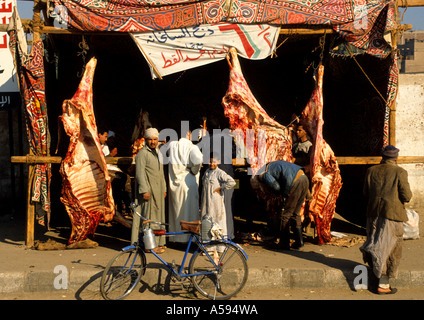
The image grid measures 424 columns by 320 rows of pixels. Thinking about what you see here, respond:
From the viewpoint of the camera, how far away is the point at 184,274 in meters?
5.78

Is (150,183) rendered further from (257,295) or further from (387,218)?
(387,218)

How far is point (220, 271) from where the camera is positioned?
5816 millimetres

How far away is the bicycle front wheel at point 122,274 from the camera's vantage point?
5.59 meters

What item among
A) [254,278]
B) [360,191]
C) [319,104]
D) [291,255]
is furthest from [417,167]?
[254,278]

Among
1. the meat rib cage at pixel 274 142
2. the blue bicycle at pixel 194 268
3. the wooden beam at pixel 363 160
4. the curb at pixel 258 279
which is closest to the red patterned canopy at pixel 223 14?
the meat rib cage at pixel 274 142

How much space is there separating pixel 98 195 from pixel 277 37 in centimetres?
341

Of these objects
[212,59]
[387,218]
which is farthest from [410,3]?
[387,218]

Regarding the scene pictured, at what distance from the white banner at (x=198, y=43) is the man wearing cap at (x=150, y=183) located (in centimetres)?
102

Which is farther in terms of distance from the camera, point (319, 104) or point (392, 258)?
point (319, 104)

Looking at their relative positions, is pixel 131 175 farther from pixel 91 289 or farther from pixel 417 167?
pixel 417 167

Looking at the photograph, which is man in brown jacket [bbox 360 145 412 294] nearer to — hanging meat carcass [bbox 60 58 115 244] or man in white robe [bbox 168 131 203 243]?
man in white robe [bbox 168 131 203 243]

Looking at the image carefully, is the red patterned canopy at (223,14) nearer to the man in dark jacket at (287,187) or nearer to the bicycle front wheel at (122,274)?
the man in dark jacket at (287,187)

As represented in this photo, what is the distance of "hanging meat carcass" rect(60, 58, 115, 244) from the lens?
713 centimetres

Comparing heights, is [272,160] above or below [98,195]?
above
